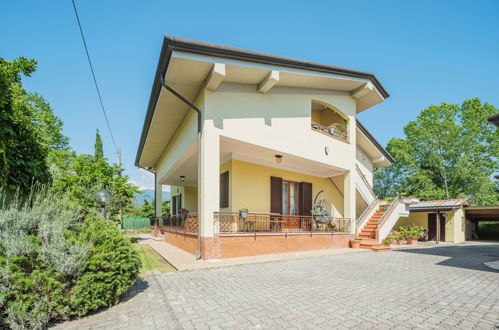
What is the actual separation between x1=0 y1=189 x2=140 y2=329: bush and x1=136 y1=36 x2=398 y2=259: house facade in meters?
3.48

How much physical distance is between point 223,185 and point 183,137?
247cm

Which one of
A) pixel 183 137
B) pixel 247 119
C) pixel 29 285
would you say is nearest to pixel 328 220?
pixel 247 119

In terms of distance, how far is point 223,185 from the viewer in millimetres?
10953

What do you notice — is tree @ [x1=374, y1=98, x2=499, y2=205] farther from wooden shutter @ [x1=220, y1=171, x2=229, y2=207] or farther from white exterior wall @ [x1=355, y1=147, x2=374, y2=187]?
wooden shutter @ [x1=220, y1=171, x2=229, y2=207]

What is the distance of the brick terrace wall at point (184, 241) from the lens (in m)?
8.52

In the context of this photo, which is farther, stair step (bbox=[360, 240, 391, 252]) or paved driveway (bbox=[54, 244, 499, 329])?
stair step (bbox=[360, 240, 391, 252])

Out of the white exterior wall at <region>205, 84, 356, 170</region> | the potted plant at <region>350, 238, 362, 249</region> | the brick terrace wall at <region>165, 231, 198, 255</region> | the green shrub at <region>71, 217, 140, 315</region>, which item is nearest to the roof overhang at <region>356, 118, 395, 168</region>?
the white exterior wall at <region>205, 84, 356, 170</region>

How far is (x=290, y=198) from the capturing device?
1291cm

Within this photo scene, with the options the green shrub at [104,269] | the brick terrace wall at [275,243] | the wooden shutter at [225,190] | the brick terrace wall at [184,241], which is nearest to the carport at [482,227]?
the brick terrace wall at [275,243]

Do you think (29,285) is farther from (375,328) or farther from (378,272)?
(378,272)

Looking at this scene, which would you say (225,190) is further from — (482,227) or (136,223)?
(482,227)

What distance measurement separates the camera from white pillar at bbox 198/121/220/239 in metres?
7.57

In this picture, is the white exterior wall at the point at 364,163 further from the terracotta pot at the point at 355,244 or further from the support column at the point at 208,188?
the support column at the point at 208,188

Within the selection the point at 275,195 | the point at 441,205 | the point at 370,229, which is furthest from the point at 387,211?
the point at 441,205
